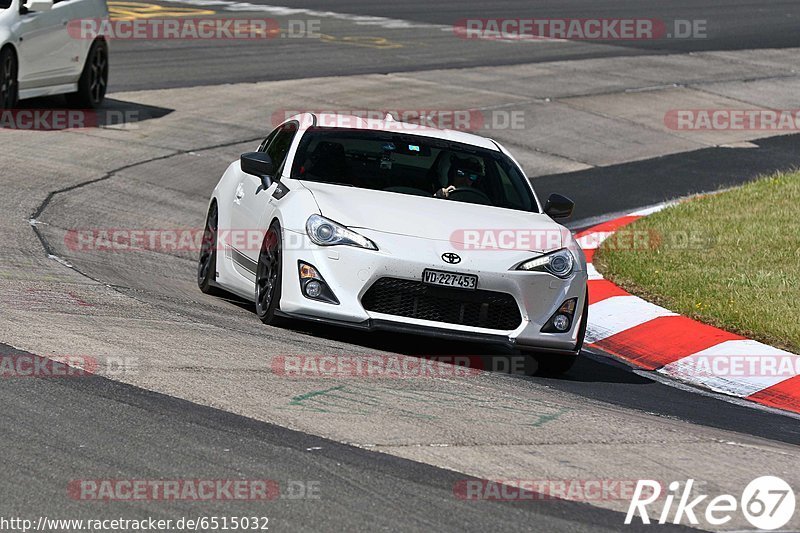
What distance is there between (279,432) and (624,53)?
20938 mm

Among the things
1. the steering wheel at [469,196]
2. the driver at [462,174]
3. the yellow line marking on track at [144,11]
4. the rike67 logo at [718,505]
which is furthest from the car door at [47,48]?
the rike67 logo at [718,505]

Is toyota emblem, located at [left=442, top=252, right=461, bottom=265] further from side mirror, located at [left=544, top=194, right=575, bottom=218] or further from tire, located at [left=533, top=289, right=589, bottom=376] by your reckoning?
side mirror, located at [left=544, top=194, right=575, bottom=218]

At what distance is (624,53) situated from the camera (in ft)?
86.0

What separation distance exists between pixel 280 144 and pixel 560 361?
2.73 meters

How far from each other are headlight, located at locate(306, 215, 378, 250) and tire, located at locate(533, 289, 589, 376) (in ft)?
4.68

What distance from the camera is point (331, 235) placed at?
8.62 meters

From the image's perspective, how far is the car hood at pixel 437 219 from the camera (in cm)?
872

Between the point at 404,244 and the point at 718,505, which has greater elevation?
the point at 404,244

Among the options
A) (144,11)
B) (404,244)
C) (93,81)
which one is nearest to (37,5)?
(93,81)

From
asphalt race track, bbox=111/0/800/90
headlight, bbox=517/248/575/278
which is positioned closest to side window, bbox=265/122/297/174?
headlight, bbox=517/248/575/278

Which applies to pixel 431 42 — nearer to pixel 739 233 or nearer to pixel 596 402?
pixel 739 233

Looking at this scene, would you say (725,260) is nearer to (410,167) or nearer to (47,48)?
(410,167)

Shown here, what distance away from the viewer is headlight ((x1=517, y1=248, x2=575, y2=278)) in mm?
8719

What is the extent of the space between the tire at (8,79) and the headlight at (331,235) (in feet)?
26.4
